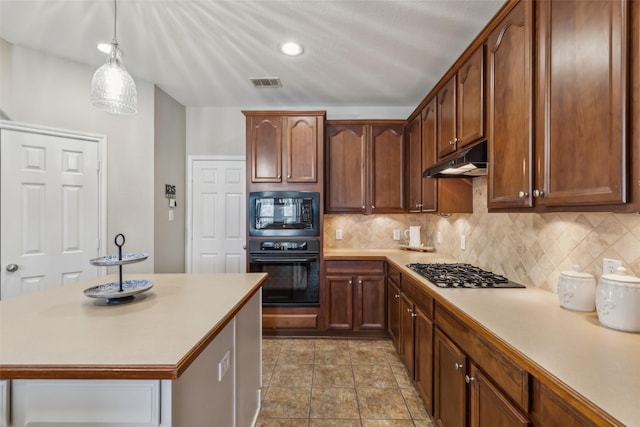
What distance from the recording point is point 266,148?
10.3 feet

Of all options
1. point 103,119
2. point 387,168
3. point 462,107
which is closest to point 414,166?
point 387,168

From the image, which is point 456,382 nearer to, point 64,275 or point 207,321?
point 207,321

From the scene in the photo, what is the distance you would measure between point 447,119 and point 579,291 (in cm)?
142

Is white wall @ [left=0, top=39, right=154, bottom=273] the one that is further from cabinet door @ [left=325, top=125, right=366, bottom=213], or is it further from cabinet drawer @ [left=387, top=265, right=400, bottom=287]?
cabinet drawer @ [left=387, top=265, right=400, bottom=287]

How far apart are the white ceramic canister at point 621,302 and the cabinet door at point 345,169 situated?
7.78 ft

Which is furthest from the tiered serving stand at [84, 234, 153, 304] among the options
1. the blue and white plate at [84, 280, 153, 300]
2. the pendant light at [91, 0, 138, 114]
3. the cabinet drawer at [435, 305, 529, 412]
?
the cabinet drawer at [435, 305, 529, 412]

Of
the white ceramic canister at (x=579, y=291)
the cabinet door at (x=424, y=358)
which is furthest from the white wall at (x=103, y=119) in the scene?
the white ceramic canister at (x=579, y=291)

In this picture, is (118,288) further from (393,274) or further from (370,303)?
(370,303)

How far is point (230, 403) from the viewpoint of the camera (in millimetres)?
1396

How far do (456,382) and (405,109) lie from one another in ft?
10.2

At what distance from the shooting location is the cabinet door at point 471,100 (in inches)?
67.8

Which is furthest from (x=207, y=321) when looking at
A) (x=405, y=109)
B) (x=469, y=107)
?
(x=405, y=109)

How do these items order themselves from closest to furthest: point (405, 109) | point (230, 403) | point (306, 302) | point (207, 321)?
point (207, 321), point (230, 403), point (306, 302), point (405, 109)

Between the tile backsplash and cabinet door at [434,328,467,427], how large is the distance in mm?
686
